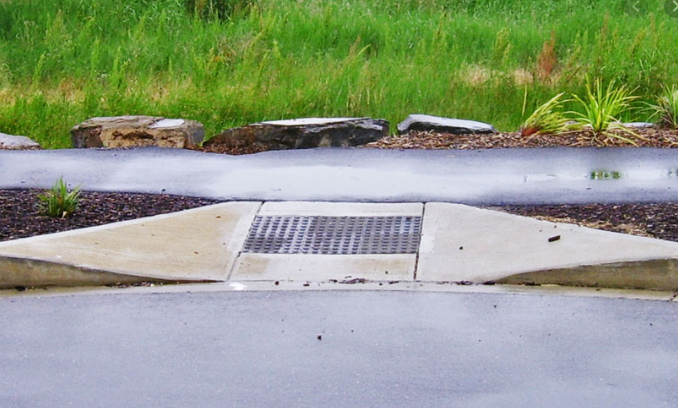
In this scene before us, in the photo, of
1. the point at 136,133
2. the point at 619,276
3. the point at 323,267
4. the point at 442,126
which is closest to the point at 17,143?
the point at 136,133

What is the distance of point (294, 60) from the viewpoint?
14977 millimetres

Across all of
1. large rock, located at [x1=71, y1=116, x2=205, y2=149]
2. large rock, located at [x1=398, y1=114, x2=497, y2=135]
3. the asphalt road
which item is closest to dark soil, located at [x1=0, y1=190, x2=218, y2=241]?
the asphalt road

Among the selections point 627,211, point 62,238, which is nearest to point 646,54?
point 627,211

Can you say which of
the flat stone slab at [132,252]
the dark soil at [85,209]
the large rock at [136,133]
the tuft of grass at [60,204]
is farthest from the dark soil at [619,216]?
the large rock at [136,133]

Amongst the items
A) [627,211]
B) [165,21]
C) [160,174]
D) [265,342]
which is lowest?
[165,21]

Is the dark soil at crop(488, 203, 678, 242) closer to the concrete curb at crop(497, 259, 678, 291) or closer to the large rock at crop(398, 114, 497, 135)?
the concrete curb at crop(497, 259, 678, 291)

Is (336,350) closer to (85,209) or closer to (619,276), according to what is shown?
(619,276)

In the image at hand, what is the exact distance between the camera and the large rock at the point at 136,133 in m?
11.7

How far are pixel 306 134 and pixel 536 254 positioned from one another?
4.48m

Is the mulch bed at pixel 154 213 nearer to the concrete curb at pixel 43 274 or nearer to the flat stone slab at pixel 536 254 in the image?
the flat stone slab at pixel 536 254

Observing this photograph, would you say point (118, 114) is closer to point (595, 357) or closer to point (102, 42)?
point (102, 42)

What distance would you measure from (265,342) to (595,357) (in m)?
1.65

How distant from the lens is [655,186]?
9.31 m

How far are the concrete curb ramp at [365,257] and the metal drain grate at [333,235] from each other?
0.09m
